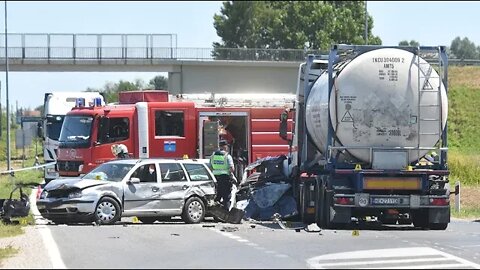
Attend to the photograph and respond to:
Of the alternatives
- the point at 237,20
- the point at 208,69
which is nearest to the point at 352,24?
the point at 237,20

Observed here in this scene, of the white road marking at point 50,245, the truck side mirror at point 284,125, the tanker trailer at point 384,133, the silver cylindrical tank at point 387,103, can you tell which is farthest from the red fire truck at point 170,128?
the silver cylindrical tank at point 387,103

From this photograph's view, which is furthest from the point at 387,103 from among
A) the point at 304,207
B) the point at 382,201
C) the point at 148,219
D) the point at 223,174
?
the point at 148,219

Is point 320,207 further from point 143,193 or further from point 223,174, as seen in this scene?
point 143,193

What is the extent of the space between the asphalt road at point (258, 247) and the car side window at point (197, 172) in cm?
182

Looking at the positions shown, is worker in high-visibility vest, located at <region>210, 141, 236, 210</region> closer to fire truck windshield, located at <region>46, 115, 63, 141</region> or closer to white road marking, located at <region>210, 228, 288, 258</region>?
white road marking, located at <region>210, 228, 288, 258</region>

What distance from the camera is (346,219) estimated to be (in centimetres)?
2123

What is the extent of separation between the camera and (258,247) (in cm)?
1709

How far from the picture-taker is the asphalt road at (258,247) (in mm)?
14773

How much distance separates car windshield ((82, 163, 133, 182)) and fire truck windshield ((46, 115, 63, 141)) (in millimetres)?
14881

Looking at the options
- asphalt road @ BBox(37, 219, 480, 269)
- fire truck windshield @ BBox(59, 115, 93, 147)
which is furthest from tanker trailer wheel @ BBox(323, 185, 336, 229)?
fire truck windshield @ BBox(59, 115, 93, 147)

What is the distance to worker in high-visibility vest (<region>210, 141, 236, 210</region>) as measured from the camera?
25.1 meters

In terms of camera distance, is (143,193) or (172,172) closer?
(143,193)

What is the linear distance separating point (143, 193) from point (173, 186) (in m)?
0.79

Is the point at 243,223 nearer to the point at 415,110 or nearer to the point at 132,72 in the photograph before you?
the point at 415,110
